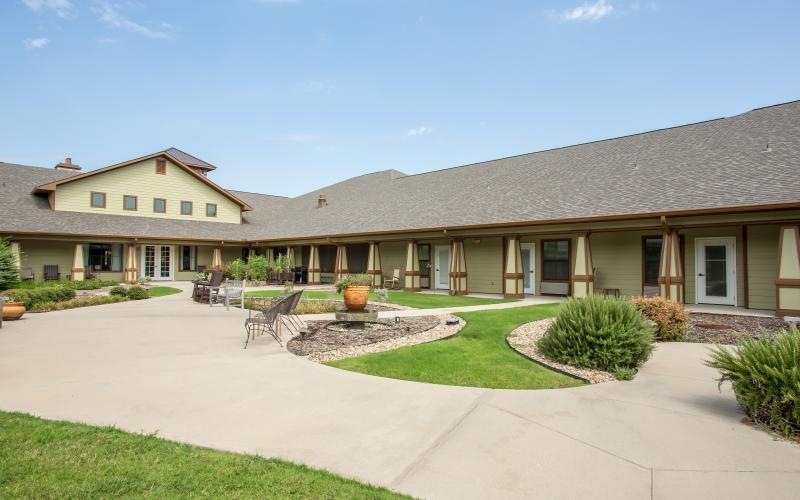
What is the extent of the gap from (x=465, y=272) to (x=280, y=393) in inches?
603

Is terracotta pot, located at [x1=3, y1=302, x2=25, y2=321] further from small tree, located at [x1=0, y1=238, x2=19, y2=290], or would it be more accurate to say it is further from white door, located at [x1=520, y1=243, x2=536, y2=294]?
white door, located at [x1=520, y1=243, x2=536, y2=294]

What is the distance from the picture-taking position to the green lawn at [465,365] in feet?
20.1

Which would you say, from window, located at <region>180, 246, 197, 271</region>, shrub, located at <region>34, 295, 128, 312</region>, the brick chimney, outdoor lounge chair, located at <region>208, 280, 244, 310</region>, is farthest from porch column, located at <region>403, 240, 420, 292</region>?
the brick chimney

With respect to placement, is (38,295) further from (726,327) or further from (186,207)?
(726,327)

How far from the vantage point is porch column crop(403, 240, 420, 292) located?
21344 mm

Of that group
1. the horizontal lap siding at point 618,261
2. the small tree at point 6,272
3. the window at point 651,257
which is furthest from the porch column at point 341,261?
the window at point 651,257

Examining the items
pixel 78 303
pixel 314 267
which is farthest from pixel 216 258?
pixel 78 303

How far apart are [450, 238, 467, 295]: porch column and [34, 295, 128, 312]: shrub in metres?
13.4

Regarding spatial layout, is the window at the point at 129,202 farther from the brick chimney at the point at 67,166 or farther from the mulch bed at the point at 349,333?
the mulch bed at the point at 349,333

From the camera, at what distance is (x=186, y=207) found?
30.5 m

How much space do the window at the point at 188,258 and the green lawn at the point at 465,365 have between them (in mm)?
25522

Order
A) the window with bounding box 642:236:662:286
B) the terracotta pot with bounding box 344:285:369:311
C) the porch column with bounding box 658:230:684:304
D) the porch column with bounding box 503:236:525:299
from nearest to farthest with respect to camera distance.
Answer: the terracotta pot with bounding box 344:285:369:311
the porch column with bounding box 658:230:684:304
the window with bounding box 642:236:662:286
the porch column with bounding box 503:236:525:299

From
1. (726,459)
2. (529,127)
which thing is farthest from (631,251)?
(726,459)

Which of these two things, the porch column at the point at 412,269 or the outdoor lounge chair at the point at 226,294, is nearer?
the outdoor lounge chair at the point at 226,294
